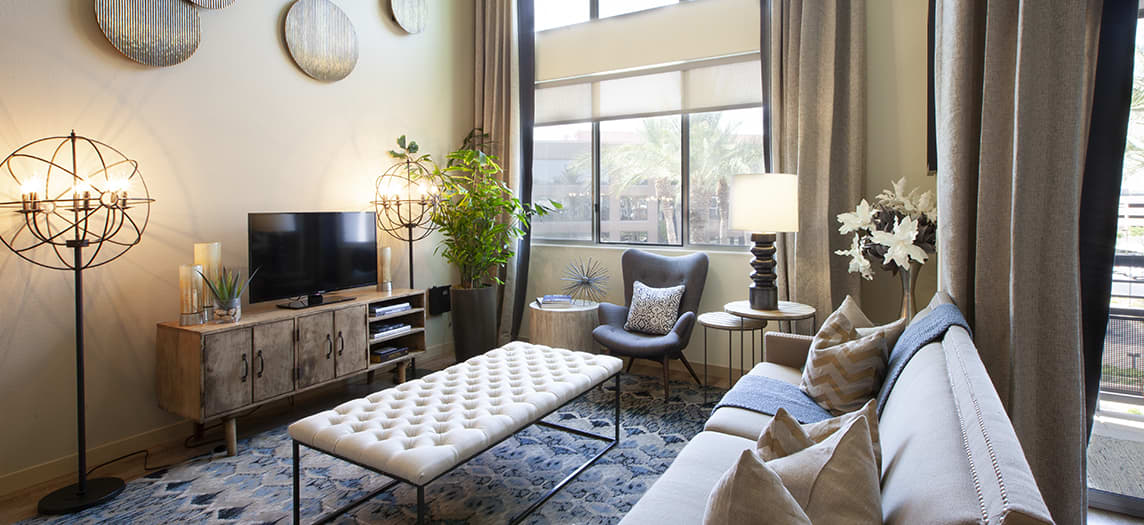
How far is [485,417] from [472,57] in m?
3.77

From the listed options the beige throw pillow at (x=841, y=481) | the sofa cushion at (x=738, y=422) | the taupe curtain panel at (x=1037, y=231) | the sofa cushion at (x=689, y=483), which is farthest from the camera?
the sofa cushion at (x=738, y=422)

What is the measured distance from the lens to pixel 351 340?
3.48 m

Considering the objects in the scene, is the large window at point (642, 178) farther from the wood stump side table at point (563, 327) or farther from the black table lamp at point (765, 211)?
the black table lamp at point (765, 211)

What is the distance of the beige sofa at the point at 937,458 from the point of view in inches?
29.8

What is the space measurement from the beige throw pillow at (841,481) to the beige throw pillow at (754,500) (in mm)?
128

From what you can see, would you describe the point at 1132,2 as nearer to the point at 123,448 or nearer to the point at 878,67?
the point at 878,67

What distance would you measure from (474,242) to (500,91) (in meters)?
1.40

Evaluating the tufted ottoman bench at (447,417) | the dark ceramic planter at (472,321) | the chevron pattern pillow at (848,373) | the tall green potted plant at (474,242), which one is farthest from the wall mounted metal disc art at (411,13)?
the chevron pattern pillow at (848,373)

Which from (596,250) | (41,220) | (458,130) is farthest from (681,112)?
(41,220)

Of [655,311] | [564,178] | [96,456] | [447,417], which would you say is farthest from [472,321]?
[96,456]

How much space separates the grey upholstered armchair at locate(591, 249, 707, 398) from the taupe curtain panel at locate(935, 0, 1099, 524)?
1.93 metres

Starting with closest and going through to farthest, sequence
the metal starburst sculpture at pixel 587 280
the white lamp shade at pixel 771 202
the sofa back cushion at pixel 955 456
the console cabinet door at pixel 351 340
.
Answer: the sofa back cushion at pixel 955 456 < the white lamp shade at pixel 771 202 < the console cabinet door at pixel 351 340 < the metal starburst sculpture at pixel 587 280

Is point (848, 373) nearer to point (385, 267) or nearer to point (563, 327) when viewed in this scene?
point (563, 327)

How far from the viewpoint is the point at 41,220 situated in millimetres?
2559
